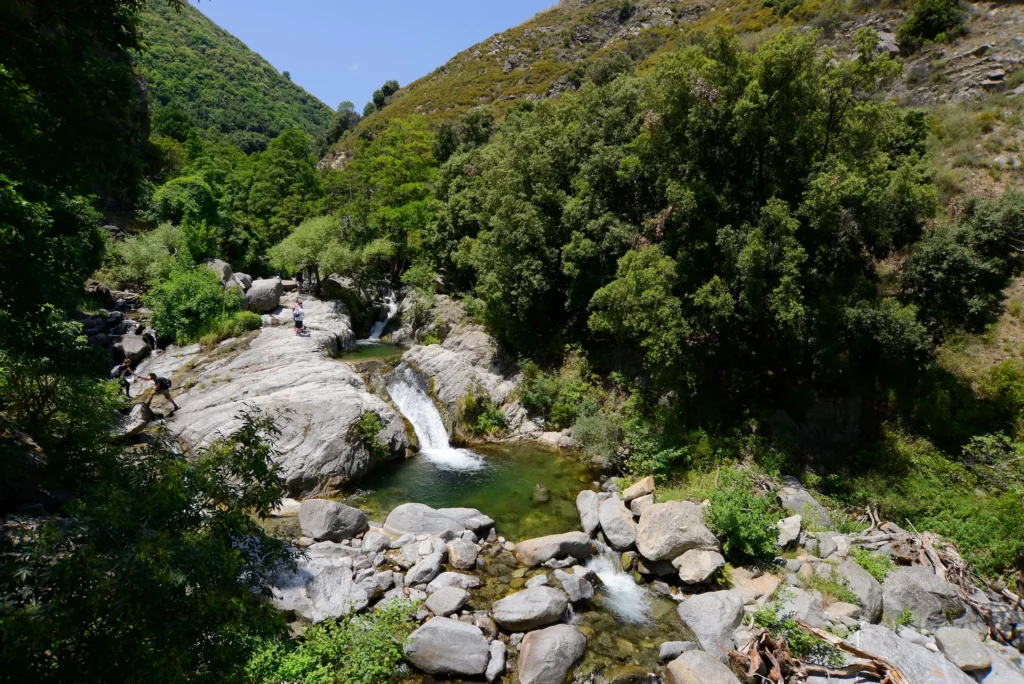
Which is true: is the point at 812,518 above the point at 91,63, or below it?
below

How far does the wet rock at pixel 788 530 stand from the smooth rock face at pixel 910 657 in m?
2.67

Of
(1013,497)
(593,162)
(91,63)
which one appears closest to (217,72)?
(593,162)

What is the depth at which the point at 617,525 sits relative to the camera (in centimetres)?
1280

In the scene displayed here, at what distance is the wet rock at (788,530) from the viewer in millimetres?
11781

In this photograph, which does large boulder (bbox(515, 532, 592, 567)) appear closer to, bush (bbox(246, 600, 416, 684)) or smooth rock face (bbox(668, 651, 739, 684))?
bush (bbox(246, 600, 416, 684))

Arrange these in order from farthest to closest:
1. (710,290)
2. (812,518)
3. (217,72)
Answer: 1. (217,72)
2. (710,290)
3. (812,518)

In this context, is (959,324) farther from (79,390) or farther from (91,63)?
(79,390)

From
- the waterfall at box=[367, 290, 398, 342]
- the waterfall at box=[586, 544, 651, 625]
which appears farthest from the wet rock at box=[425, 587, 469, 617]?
the waterfall at box=[367, 290, 398, 342]

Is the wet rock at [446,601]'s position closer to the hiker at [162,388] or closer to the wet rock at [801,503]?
the wet rock at [801,503]

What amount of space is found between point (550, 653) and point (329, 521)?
5.79 metres

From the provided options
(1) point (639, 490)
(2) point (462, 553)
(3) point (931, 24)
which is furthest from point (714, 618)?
(3) point (931, 24)

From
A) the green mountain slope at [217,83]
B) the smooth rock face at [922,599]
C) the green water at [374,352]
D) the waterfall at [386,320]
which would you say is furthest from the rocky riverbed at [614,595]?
the green mountain slope at [217,83]

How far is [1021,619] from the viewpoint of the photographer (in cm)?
996

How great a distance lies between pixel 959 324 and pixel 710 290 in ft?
26.2
